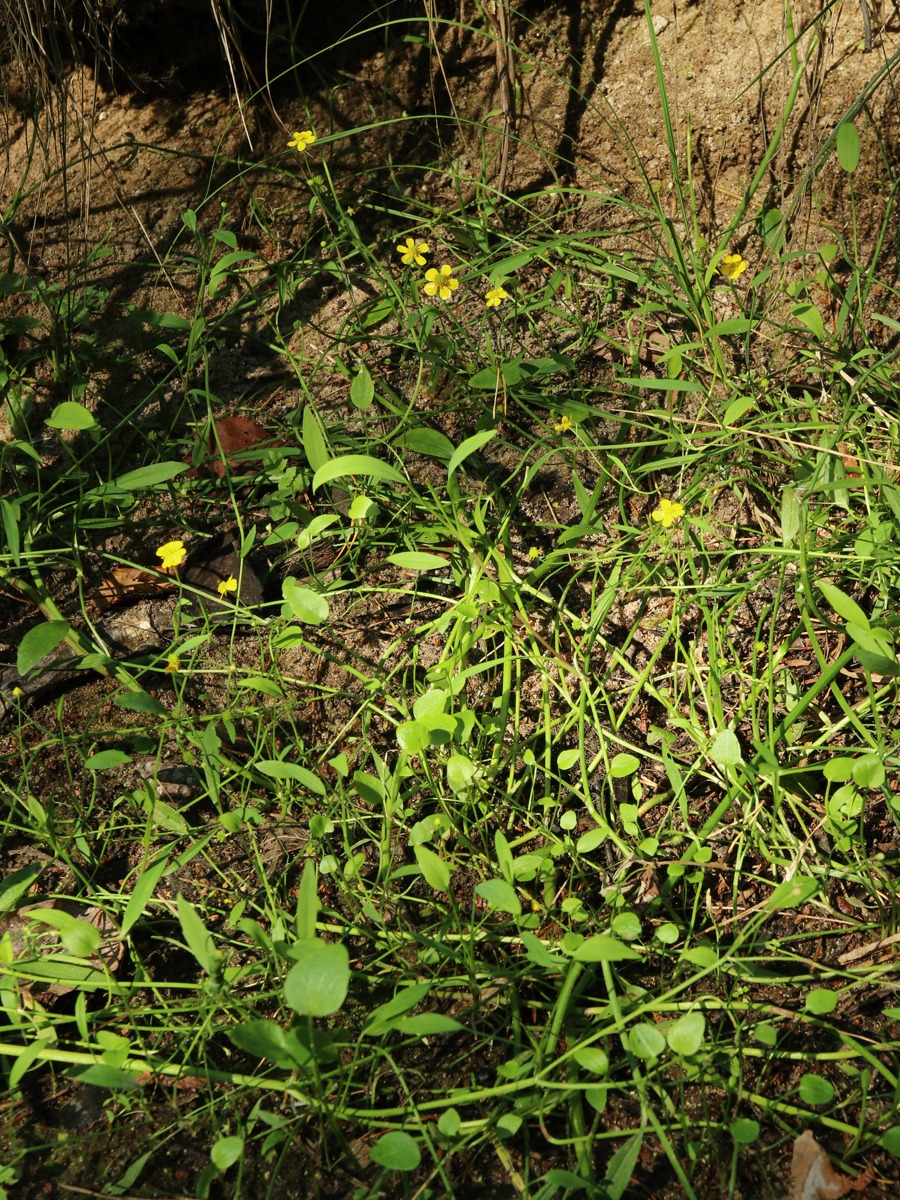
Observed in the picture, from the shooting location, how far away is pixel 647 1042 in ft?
3.72

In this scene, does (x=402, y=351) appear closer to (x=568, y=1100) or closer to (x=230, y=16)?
(x=230, y=16)

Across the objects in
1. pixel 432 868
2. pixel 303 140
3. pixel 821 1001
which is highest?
pixel 303 140

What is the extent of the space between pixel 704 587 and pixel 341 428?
0.80 metres

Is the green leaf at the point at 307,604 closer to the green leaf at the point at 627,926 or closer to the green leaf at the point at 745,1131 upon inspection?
the green leaf at the point at 627,926

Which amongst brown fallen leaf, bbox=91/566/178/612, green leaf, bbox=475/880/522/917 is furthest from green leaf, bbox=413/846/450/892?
brown fallen leaf, bbox=91/566/178/612

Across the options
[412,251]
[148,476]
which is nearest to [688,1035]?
[148,476]

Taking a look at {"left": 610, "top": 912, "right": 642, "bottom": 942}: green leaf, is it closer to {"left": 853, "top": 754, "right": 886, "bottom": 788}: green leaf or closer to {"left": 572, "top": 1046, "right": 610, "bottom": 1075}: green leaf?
{"left": 572, "top": 1046, "right": 610, "bottom": 1075}: green leaf

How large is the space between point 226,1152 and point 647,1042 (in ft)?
1.58

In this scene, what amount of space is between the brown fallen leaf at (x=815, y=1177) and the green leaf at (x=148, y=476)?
4.45ft

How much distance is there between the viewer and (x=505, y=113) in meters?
2.11

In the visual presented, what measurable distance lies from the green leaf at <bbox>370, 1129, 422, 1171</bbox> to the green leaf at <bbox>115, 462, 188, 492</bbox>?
3.65ft

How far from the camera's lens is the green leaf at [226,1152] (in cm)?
108

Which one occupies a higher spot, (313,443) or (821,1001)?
(313,443)

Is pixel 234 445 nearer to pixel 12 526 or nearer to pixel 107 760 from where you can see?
→ pixel 12 526
